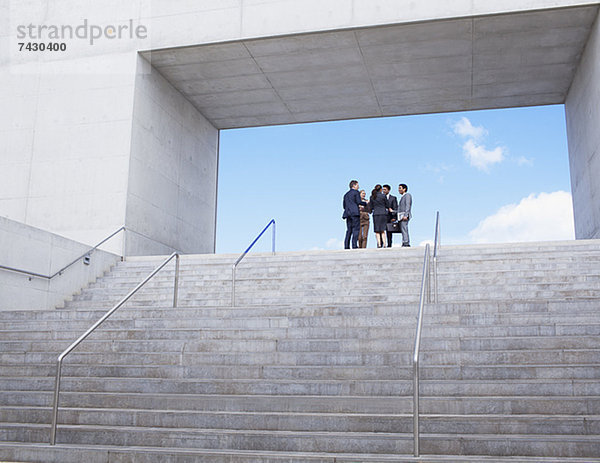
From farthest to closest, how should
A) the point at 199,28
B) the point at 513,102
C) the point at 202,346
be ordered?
the point at 513,102, the point at 199,28, the point at 202,346

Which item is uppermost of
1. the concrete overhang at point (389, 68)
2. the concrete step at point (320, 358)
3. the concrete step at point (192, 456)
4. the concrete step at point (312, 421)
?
the concrete overhang at point (389, 68)

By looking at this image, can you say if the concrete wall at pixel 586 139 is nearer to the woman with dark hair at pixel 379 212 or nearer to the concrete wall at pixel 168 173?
the woman with dark hair at pixel 379 212

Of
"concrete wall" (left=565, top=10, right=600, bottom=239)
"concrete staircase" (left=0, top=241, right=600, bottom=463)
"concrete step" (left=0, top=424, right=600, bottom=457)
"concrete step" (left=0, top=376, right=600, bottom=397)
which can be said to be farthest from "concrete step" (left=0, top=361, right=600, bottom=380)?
"concrete wall" (left=565, top=10, right=600, bottom=239)

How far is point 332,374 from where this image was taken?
696cm

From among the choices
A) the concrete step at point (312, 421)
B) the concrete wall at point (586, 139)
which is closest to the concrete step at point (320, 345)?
the concrete step at point (312, 421)

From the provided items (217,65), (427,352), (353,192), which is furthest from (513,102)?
(427,352)

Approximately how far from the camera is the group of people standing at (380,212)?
14625 mm

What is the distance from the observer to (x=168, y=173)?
58.5ft

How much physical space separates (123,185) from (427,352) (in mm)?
10497

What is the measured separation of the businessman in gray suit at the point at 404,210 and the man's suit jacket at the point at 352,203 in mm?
827

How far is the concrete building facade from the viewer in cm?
1510

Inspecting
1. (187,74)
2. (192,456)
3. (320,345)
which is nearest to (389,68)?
(187,74)

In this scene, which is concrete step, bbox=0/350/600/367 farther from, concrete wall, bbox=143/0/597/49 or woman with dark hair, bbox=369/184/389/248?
concrete wall, bbox=143/0/597/49

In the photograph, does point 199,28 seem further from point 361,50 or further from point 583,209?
point 583,209
